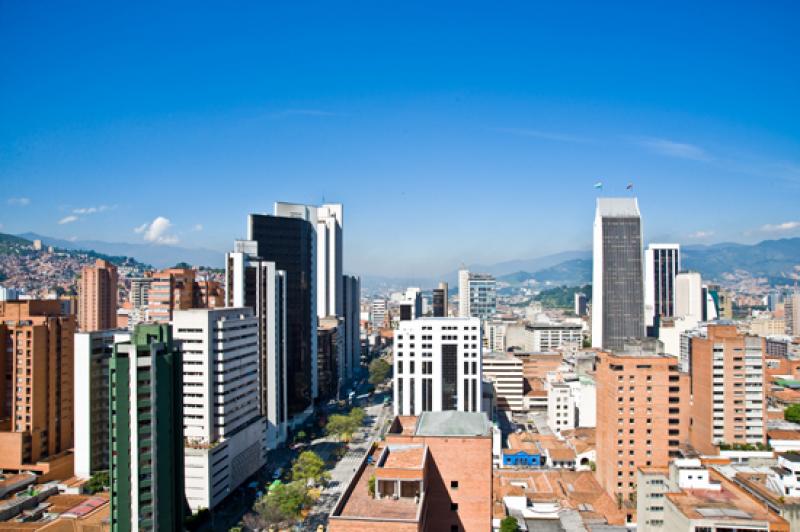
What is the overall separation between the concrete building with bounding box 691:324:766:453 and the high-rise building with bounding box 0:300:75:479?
36.7 m

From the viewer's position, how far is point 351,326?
265 feet

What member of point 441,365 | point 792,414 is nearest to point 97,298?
point 441,365

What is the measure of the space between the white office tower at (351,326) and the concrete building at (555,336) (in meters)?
25.8

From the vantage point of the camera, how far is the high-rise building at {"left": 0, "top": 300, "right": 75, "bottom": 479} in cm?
3281

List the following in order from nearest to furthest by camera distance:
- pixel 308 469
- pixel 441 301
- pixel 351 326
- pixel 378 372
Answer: pixel 308 469 < pixel 378 372 < pixel 351 326 < pixel 441 301

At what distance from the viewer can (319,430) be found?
164ft

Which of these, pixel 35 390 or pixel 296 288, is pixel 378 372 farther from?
pixel 35 390

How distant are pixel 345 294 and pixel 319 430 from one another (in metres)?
34.1

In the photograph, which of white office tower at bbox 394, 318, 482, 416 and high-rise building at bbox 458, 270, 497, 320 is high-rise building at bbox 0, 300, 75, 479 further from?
high-rise building at bbox 458, 270, 497, 320

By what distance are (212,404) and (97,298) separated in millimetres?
47152

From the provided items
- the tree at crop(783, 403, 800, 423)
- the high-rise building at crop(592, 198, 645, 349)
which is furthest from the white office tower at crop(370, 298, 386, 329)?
the tree at crop(783, 403, 800, 423)

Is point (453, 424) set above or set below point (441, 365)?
above

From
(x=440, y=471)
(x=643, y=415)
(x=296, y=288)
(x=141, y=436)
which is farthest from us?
(x=296, y=288)

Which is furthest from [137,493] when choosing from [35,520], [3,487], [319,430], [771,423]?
[771,423]
